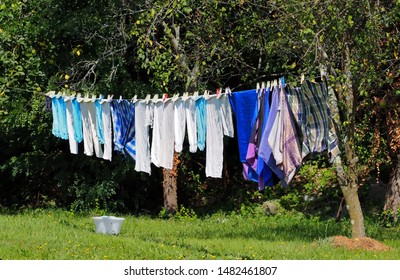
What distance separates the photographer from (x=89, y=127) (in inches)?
487

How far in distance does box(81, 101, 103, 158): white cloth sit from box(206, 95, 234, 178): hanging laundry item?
2.26 meters

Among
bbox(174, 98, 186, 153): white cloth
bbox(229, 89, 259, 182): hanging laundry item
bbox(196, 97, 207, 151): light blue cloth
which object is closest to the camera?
bbox(229, 89, 259, 182): hanging laundry item

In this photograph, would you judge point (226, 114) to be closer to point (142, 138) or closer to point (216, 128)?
point (216, 128)

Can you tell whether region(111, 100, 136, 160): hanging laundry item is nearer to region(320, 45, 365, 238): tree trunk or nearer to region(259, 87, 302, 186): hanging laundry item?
region(259, 87, 302, 186): hanging laundry item

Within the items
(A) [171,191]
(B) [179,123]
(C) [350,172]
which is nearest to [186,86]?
(A) [171,191]

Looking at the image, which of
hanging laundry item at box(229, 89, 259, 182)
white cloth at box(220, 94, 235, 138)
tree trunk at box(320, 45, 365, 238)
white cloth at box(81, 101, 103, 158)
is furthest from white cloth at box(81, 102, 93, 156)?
tree trunk at box(320, 45, 365, 238)

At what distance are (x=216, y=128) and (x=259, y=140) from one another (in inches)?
22.2

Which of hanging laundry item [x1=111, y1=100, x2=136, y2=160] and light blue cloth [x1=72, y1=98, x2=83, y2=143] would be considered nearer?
hanging laundry item [x1=111, y1=100, x2=136, y2=160]

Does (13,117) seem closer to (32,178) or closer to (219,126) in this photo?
(32,178)

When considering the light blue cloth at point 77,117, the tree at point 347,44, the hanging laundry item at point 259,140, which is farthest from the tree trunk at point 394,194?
the light blue cloth at point 77,117

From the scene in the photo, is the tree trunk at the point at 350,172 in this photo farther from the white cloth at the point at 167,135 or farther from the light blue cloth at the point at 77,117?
the light blue cloth at the point at 77,117

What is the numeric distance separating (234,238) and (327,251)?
7.01 ft

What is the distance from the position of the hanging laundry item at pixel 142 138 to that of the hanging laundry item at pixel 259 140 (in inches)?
65.2

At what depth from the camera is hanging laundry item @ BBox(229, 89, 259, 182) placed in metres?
10.4
